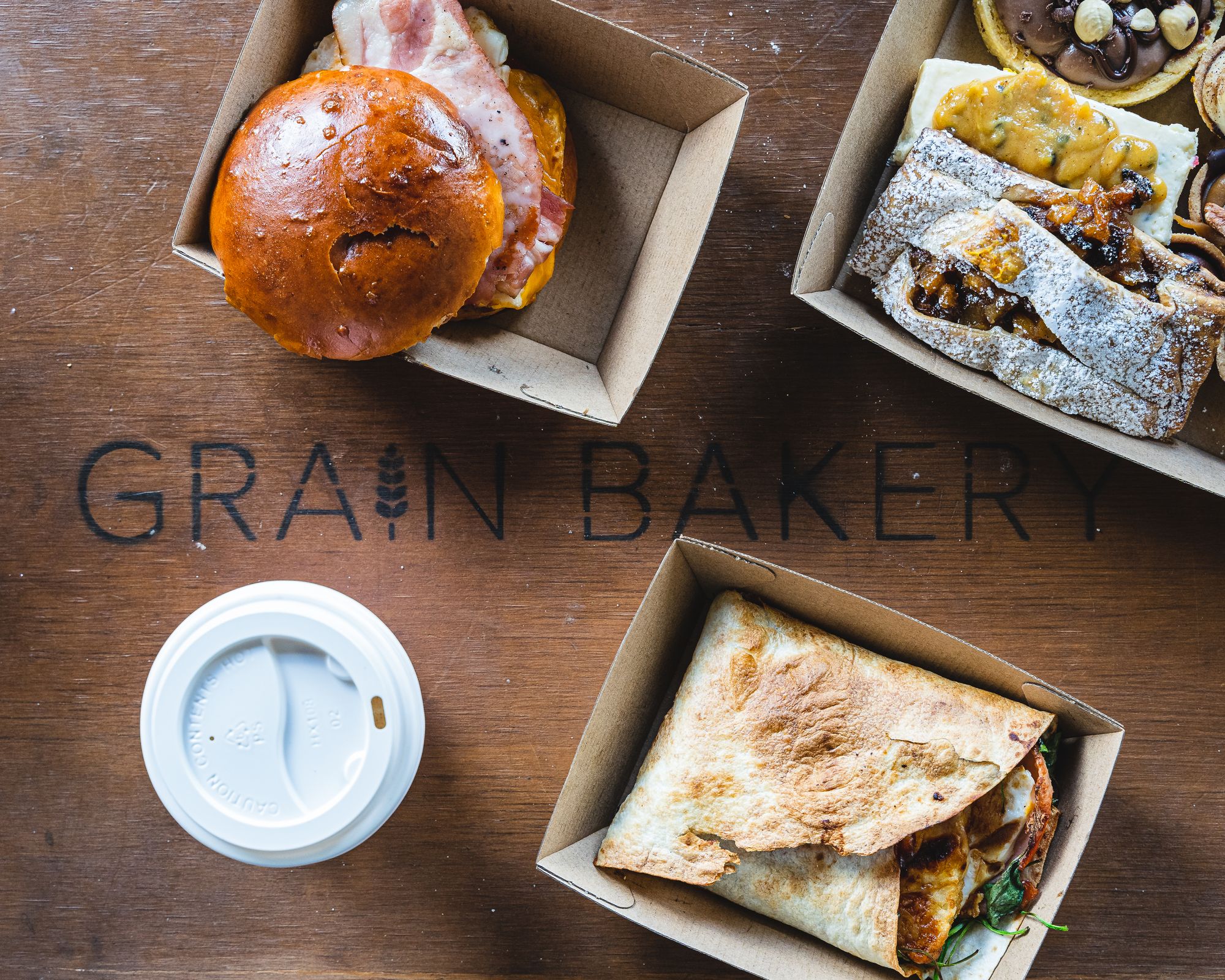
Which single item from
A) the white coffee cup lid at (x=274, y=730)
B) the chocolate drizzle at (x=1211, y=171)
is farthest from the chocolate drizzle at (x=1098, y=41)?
the white coffee cup lid at (x=274, y=730)

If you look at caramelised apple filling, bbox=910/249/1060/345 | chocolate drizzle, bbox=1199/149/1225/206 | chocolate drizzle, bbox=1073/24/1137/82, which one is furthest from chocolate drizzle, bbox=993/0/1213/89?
caramelised apple filling, bbox=910/249/1060/345

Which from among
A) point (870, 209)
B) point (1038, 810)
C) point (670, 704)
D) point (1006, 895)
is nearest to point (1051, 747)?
point (1038, 810)

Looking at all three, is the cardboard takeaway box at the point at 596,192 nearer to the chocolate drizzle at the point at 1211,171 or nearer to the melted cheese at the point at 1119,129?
the melted cheese at the point at 1119,129

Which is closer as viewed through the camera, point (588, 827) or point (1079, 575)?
point (588, 827)

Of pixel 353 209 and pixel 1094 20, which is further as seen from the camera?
pixel 1094 20

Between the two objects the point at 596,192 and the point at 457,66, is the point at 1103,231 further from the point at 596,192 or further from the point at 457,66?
the point at 457,66

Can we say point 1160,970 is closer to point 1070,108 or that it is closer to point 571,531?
point 571,531

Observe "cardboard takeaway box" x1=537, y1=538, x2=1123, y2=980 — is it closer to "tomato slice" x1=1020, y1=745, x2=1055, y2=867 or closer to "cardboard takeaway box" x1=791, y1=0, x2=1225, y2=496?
"tomato slice" x1=1020, y1=745, x2=1055, y2=867

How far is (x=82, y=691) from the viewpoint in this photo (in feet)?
4.55

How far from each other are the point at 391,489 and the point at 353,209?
1.52ft

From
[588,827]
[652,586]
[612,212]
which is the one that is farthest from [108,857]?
[612,212]

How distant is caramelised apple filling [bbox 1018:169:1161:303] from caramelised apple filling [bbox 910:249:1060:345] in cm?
10

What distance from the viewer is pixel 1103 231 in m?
1.20

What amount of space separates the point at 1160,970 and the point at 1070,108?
1304 mm
